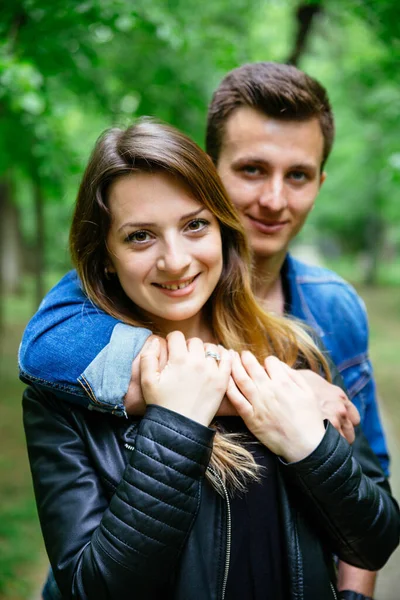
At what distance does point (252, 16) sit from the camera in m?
8.00

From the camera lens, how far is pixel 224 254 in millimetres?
1916

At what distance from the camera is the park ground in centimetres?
406

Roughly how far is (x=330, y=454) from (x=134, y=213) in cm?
84

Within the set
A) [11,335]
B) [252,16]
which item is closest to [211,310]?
[252,16]

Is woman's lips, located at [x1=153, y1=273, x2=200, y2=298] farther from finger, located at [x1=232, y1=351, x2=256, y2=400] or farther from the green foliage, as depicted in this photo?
the green foliage

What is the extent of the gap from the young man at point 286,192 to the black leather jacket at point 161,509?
0.40 meters

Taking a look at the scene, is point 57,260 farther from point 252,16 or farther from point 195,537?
point 195,537

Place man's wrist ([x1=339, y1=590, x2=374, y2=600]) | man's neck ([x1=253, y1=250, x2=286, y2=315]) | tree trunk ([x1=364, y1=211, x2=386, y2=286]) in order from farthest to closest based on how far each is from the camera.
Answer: tree trunk ([x1=364, y1=211, x2=386, y2=286]) → man's neck ([x1=253, y1=250, x2=286, y2=315]) → man's wrist ([x1=339, y1=590, x2=374, y2=600])

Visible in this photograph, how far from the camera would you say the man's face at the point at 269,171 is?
211 centimetres

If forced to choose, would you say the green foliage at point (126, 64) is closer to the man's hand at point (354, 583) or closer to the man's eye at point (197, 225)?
the man's eye at point (197, 225)

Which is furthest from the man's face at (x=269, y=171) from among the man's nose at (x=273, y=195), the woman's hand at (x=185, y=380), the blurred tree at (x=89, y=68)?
the blurred tree at (x=89, y=68)

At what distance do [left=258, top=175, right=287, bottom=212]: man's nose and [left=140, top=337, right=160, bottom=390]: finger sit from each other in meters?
0.80

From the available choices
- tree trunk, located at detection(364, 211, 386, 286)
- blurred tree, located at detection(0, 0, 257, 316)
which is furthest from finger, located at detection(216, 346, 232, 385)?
tree trunk, located at detection(364, 211, 386, 286)

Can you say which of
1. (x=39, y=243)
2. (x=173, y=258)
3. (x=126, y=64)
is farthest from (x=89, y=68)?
(x=39, y=243)
